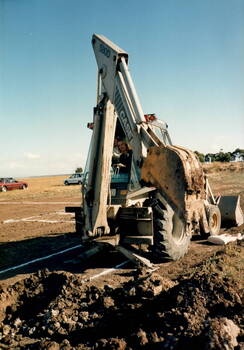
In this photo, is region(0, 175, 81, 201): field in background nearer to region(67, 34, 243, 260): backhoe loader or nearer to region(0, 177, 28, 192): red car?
region(0, 177, 28, 192): red car

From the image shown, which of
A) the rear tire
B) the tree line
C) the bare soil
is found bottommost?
the bare soil

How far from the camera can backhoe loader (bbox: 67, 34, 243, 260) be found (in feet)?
17.9

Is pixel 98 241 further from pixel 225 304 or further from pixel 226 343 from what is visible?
pixel 226 343

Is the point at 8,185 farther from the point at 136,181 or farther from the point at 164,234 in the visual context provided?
the point at 164,234

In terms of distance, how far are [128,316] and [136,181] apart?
3344 millimetres

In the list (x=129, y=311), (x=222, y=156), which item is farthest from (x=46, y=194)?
(x=222, y=156)

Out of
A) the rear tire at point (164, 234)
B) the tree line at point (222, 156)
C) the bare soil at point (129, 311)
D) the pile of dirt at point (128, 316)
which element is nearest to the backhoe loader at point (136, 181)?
the rear tire at point (164, 234)

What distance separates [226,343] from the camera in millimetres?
2771

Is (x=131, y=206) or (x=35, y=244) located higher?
(x=131, y=206)

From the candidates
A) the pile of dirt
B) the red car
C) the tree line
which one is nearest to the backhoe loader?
the pile of dirt

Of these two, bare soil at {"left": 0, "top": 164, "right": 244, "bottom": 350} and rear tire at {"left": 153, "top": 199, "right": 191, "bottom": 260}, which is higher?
rear tire at {"left": 153, "top": 199, "right": 191, "bottom": 260}

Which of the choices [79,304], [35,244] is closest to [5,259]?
[35,244]

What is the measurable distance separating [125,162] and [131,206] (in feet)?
4.72

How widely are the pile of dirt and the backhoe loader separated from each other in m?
1.41
